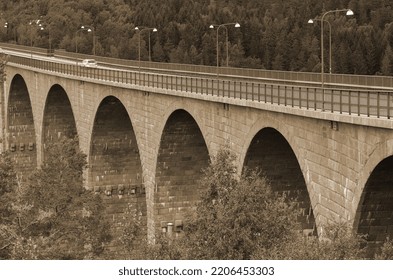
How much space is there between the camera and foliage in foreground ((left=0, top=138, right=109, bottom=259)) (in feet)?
149

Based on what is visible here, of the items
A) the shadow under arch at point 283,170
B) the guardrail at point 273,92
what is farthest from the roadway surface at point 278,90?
the shadow under arch at point 283,170

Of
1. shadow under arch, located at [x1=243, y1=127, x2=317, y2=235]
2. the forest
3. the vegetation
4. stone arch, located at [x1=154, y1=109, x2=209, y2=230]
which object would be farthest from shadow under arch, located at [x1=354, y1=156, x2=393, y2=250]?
the forest

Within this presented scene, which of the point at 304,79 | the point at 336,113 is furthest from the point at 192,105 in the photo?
the point at 336,113

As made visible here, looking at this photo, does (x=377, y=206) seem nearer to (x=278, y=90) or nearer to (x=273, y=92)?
(x=278, y=90)

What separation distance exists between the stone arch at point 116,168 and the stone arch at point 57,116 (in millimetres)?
13273

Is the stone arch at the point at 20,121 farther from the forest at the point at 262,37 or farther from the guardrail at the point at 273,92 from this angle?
the guardrail at the point at 273,92

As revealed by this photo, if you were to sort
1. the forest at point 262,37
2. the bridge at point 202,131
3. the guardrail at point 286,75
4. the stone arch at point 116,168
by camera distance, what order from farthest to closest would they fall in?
the forest at point 262,37 → the stone arch at point 116,168 → the guardrail at point 286,75 → the bridge at point 202,131

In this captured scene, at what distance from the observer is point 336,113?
36.8 metres

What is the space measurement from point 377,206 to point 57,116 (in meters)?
57.2

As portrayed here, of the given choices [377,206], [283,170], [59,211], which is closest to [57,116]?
[59,211]

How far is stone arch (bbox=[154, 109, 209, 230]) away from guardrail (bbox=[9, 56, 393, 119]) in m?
3.10

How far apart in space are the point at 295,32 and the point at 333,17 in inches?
531

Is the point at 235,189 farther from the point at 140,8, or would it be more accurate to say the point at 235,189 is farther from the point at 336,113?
the point at 140,8

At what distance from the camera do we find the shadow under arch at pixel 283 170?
47.0 m
